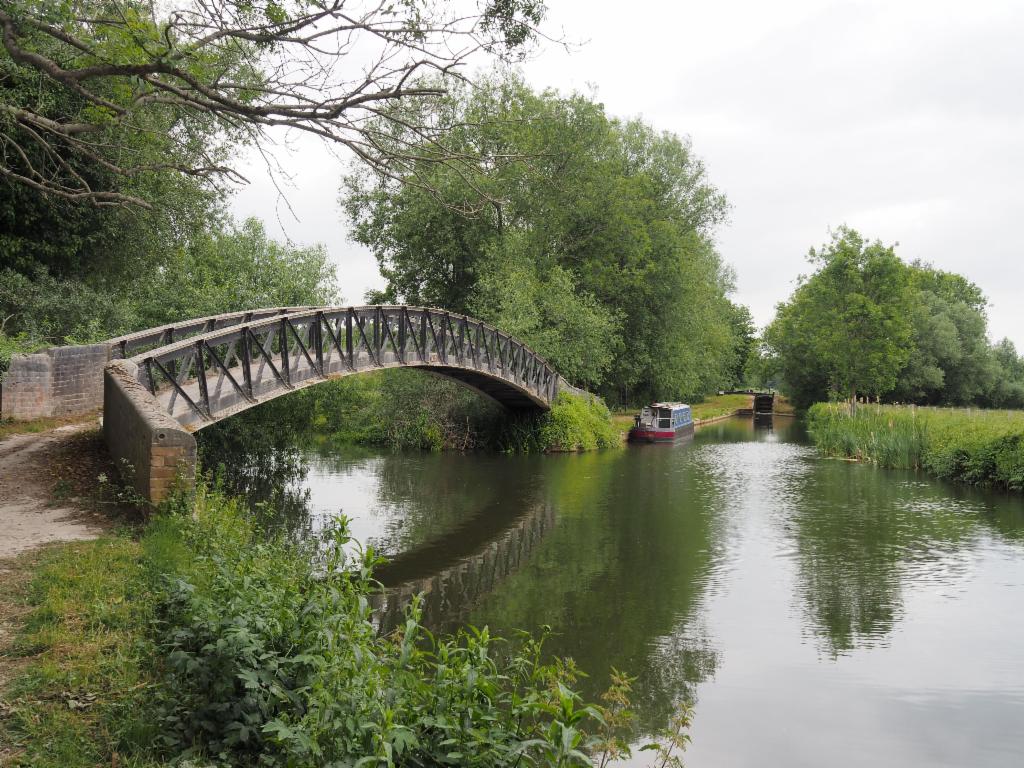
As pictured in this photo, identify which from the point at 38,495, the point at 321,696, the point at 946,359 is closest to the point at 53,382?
the point at 38,495

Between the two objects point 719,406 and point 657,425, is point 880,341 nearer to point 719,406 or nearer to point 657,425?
point 719,406

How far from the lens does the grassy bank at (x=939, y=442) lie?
800 inches

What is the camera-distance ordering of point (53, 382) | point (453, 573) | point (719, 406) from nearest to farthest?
point (453, 573)
point (53, 382)
point (719, 406)

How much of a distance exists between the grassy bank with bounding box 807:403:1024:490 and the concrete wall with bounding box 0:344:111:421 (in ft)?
65.1

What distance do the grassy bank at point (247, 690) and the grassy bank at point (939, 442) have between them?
1805cm

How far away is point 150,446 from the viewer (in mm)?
8938

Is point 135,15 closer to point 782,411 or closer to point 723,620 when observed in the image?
point 723,620

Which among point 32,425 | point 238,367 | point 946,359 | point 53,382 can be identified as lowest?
point 32,425

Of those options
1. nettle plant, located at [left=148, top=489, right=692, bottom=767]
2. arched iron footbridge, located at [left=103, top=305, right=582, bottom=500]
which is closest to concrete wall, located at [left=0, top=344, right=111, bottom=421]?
arched iron footbridge, located at [left=103, top=305, right=582, bottom=500]

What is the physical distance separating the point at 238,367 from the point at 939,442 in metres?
18.6

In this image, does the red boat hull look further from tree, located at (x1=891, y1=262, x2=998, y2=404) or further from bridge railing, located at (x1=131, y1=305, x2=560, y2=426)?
tree, located at (x1=891, y1=262, x2=998, y2=404)

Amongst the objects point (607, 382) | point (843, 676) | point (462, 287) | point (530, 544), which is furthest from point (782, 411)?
point (843, 676)

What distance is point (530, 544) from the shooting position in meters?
14.8

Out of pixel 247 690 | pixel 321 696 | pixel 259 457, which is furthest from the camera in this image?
pixel 259 457
